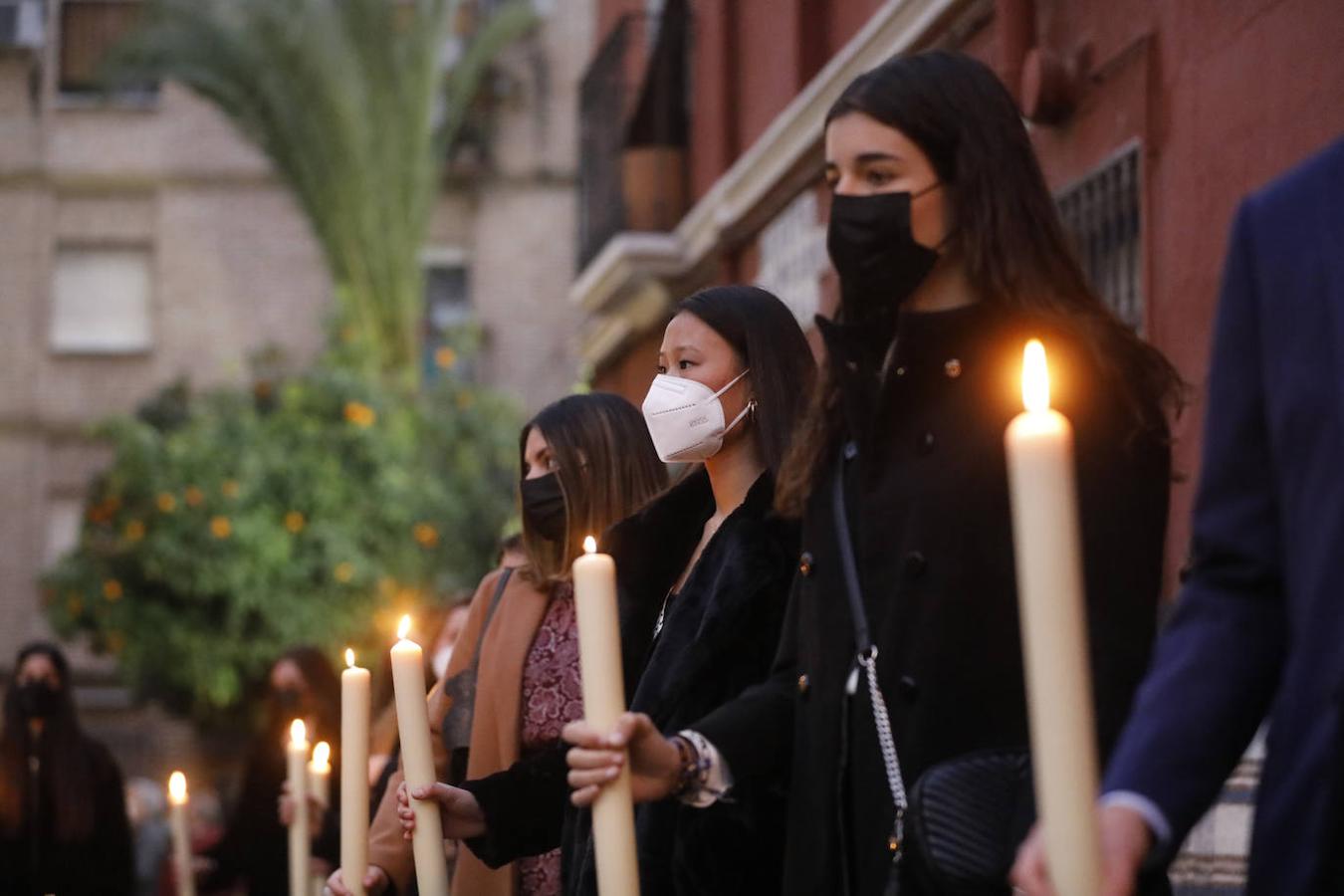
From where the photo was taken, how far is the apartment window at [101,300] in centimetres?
3055

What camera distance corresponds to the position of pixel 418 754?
3.67m

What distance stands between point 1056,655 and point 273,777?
7.73 metres

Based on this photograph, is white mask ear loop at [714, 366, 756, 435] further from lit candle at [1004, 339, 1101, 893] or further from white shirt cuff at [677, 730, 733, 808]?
lit candle at [1004, 339, 1101, 893]

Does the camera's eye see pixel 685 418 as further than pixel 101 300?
No

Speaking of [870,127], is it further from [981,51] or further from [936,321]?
[981,51]

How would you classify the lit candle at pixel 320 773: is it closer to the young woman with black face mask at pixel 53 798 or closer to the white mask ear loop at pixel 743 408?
the white mask ear loop at pixel 743 408

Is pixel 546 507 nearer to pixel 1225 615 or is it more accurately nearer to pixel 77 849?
pixel 1225 615

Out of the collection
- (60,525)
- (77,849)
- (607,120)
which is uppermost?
(607,120)

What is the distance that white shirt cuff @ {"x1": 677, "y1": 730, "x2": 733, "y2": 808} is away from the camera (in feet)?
11.1

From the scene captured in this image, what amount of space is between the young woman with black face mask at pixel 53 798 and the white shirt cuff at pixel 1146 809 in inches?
315

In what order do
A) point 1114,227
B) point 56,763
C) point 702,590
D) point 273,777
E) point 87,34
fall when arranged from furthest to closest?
1. point 87,34
2. point 56,763
3. point 273,777
4. point 1114,227
5. point 702,590

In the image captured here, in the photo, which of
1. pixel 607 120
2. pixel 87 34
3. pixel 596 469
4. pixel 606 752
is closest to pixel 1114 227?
pixel 596 469

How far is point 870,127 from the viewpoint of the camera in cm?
327

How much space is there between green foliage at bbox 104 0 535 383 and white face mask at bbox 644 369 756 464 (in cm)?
2231
